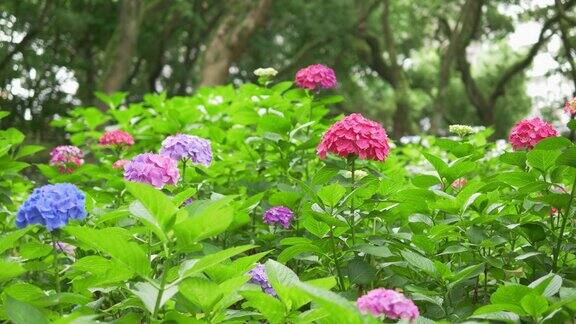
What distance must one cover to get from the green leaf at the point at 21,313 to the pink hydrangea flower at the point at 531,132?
69.8 inches

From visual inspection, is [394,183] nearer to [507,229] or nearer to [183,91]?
[507,229]

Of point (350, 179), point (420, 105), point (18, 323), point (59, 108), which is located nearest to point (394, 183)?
point (350, 179)

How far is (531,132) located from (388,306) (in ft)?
4.43

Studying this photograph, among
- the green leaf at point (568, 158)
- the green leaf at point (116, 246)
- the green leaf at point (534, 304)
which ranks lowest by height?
the green leaf at point (534, 304)

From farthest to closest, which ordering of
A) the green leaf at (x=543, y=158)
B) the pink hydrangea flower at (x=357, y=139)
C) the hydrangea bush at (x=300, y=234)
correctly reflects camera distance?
1. the pink hydrangea flower at (x=357, y=139)
2. the green leaf at (x=543, y=158)
3. the hydrangea bush at (x=300, y=234)

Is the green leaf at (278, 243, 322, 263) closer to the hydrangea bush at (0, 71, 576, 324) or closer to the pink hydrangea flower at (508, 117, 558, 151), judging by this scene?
the hydrangea bush at (0, 71, 576, 324)

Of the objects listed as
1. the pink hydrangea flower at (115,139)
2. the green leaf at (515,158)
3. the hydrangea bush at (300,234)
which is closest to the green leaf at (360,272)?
the hydrangea bush at (300,234)

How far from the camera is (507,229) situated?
91.0 inches

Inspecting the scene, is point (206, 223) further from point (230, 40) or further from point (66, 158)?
point (230, 40)

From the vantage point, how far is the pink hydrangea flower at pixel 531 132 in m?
2.51

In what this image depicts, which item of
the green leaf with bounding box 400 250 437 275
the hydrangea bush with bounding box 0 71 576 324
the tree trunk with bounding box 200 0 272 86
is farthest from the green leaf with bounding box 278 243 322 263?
the tree trunk with bounding box 200 0 272 86

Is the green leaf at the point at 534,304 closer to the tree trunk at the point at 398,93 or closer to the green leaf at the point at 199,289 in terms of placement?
the green leaf at the point at 199,289

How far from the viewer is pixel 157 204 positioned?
1.47m

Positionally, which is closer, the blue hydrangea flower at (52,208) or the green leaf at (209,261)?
the green leaf at (209,261)
